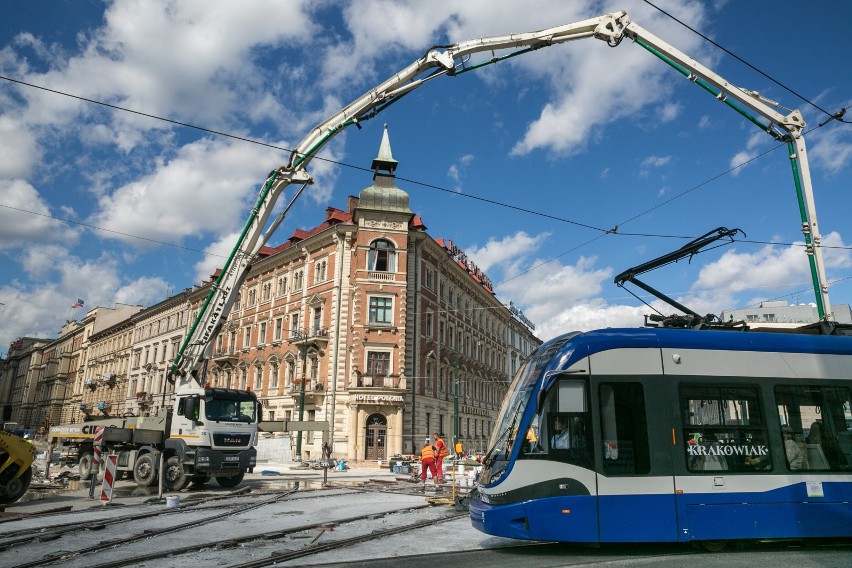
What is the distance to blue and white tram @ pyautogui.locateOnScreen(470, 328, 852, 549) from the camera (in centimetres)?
762

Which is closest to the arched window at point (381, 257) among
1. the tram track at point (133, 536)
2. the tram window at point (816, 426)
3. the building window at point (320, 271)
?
the building window at point (320, 271)

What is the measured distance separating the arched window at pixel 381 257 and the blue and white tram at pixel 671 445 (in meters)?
28.6

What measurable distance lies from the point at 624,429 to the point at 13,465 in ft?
45.9

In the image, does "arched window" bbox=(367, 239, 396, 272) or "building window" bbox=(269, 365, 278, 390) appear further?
"building window" bbox=(269, 365, 278, 390)

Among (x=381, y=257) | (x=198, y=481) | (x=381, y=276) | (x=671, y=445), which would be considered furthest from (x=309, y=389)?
(x=671, y=445)

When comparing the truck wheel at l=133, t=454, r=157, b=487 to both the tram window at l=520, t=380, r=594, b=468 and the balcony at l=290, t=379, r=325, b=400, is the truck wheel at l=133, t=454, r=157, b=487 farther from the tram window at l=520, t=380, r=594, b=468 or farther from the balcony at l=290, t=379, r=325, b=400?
the balcony at l=290, t=379, r=325, b=400

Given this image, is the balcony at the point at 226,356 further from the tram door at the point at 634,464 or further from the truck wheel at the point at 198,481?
the tram door at the point at 634,464

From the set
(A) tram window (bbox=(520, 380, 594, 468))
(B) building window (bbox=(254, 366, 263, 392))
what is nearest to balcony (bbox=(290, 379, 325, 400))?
(B) building window (bbox=(254, 366, 263, 392))

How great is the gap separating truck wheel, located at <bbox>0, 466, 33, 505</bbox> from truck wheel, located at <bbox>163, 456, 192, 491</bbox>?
358 centimetres

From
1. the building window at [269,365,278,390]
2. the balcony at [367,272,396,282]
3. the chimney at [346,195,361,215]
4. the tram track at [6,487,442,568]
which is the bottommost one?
the tram track at [6,487,442,568]

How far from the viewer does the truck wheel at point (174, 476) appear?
1692 cm

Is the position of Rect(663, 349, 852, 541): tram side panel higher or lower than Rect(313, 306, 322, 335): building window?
lower

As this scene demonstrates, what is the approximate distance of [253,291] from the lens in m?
46.9

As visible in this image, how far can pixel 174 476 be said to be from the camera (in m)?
17.1
